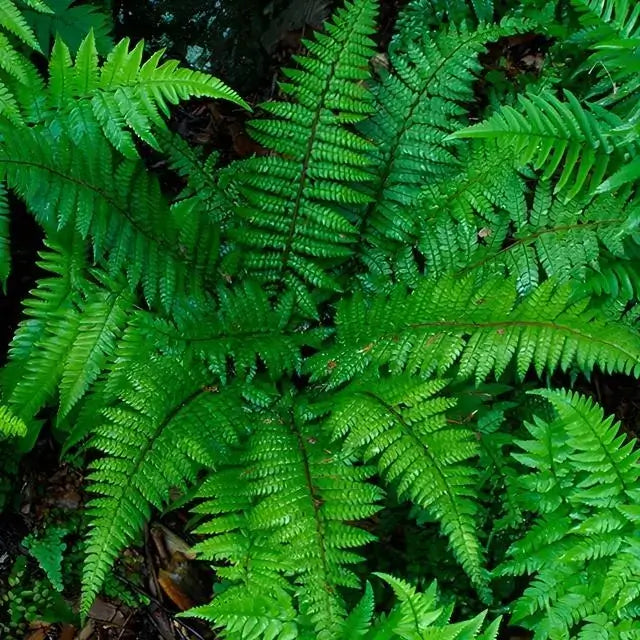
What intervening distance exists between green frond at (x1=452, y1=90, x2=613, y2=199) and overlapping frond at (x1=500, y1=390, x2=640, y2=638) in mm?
1025

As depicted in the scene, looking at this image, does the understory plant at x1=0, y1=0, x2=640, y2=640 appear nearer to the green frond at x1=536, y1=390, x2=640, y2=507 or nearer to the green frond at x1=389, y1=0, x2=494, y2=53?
the green frond at x1=536, y1=390, x2=640, y2=507

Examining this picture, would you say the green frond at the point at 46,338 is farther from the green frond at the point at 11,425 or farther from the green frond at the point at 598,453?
the green frond at the point at 598,453

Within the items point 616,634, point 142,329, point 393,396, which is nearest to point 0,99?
point 142,329

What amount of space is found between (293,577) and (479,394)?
1230 millimetres

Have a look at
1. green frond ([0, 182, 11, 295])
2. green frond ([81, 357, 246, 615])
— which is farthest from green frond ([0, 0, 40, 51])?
green frond ([81, 357, 246, 615])

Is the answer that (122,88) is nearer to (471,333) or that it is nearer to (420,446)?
(471,333)

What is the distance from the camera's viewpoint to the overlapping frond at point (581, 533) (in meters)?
2.59

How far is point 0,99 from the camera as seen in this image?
9.81 feet

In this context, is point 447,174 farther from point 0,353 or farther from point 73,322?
point 0,353

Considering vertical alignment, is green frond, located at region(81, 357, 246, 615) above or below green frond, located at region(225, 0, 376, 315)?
below

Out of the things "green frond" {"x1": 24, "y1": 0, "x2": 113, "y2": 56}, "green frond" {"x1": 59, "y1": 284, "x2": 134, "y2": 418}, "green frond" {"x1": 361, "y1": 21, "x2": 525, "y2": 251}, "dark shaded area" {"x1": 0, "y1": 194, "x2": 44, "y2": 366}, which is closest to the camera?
"green frond" {"x1": 59, "y1": 284, "x2": 134, "y2": 418}

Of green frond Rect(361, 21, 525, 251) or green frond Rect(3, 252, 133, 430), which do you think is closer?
green frond Rect(3, 252, 133, 430)

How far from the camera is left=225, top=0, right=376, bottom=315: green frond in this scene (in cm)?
358

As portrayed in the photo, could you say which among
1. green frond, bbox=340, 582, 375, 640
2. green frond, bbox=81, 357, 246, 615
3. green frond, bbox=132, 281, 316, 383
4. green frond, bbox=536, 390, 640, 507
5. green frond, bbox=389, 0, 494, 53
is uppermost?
green frond, bbox=389, 0, 494, 53
